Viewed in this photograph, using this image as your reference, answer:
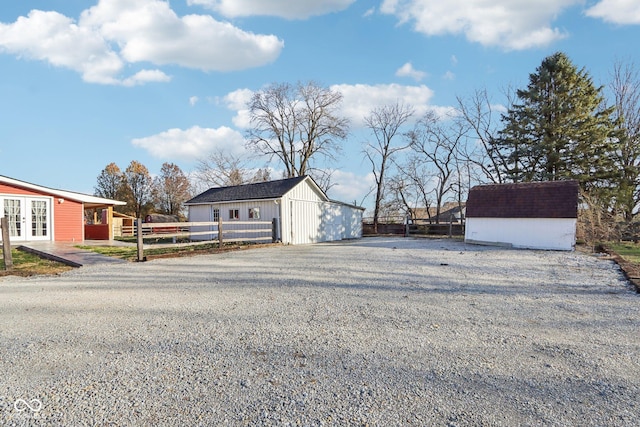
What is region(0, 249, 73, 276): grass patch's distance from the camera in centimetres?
793

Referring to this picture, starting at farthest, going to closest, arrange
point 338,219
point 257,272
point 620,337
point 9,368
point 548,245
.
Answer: point 338,219
point 548,245
point 257,272
point 620,337
point 9,368

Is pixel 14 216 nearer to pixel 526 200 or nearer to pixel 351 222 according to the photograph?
pixel 351 222

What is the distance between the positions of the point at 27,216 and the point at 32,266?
8608 mm

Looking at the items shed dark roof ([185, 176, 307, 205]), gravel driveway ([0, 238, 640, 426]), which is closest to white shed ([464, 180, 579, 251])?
shed dark roof ([185, 176, 307, 205])

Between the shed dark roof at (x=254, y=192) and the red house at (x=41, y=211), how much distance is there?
5.43m

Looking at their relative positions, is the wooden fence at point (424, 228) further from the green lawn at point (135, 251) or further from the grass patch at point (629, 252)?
the green lawn at point (135, 251)

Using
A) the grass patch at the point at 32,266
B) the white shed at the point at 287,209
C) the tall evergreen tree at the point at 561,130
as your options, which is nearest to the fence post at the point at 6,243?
the grass patch at the point at 32,266

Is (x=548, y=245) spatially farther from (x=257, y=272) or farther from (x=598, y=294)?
(x=257, y=272)

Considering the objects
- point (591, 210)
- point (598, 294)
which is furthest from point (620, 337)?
point (591, 210)

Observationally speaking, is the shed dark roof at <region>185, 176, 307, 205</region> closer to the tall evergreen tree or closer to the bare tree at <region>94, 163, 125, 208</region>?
the tall evergreen tree

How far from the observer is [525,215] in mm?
15672

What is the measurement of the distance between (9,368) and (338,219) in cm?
1962

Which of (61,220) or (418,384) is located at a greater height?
(61,220)

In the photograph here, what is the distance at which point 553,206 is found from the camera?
15117 millimetres
